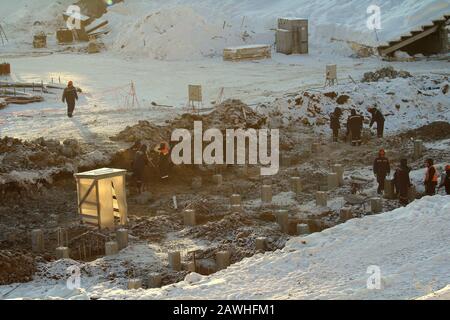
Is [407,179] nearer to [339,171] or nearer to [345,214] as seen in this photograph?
[345,214]

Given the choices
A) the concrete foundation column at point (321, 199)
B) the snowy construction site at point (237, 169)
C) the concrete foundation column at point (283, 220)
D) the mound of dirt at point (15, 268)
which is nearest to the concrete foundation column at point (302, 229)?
the snowy construction site at point (237, 169)

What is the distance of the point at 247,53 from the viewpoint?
117 ft

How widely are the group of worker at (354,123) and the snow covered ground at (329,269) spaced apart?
7.22 m

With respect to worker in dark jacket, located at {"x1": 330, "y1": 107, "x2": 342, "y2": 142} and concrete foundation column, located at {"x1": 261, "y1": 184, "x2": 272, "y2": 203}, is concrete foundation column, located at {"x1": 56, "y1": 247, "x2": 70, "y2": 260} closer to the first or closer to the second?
concrete foundation column, located at {"x1": 261, "y1": 184, "x2": 272, "y2": 203}

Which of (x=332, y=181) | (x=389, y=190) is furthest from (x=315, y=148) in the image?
(x=389, y=190)

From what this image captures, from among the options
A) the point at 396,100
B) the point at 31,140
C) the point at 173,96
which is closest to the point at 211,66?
the point at 173,96

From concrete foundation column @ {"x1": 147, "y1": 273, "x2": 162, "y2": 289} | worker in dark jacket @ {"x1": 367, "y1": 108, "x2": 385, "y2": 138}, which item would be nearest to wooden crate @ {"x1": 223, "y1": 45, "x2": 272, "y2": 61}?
worker in dark jacket @ {"x1": 367, "y1": 108, "x2": 385, "y2": 138}

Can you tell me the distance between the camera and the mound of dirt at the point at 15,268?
1237 centimetres

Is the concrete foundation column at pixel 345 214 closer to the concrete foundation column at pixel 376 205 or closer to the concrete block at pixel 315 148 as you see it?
the concrete foundation column at pixel 376 205

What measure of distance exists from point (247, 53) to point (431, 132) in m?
14.7

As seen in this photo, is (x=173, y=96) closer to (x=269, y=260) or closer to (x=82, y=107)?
(x=82, y=107)

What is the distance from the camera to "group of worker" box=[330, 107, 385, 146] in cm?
2127

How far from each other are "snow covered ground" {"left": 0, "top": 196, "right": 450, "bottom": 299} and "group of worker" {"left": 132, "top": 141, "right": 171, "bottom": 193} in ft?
12.2

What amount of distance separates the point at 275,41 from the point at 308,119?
15410 millimetres
